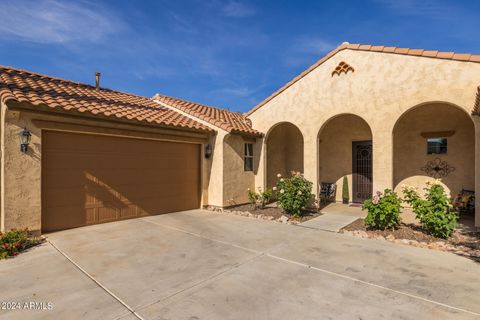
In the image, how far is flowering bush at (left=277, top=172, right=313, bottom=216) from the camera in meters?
8.85

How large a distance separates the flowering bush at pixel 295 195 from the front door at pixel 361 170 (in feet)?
12.1

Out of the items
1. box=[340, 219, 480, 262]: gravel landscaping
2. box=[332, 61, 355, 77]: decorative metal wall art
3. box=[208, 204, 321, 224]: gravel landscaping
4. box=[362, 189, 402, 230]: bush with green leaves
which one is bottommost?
box=[208, 204, 321, 224]: gravel landscaping

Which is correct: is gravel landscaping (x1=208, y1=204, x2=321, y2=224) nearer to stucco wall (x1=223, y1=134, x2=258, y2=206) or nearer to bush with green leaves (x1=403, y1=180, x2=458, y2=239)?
stucco wall (x1=223, y1=134, x2=258, y2=206)

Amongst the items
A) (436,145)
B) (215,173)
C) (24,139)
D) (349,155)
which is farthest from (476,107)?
(24,139)

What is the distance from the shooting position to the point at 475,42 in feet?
26.8

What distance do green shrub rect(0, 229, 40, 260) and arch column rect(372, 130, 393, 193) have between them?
10036mm

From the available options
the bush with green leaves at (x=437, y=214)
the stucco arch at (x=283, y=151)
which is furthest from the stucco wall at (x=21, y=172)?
A: the bush with green leaves at (x=437, y=214)

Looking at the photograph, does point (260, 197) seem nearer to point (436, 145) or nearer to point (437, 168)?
point (437, 168)

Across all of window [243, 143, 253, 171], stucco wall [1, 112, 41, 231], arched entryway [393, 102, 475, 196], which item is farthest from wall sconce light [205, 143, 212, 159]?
arched entryway [393, 102, 475, 196]

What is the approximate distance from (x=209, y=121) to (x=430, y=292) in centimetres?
902

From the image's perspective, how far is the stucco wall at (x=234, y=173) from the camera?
34.4ft

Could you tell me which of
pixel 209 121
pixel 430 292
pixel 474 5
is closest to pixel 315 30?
pixel 474 5

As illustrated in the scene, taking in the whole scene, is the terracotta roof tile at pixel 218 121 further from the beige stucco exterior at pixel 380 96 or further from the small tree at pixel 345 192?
the small tree at pixel 345 192

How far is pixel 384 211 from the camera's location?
22.5ft
